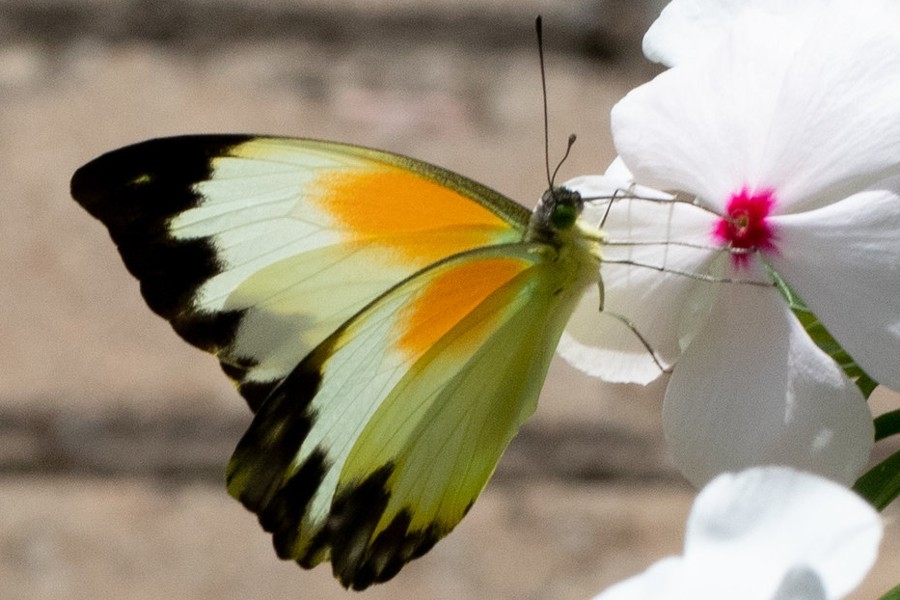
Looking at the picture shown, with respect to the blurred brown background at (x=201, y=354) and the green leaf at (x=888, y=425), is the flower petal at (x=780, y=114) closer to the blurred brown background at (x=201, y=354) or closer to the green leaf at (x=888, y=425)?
the green leaf at (x=888, y=425)

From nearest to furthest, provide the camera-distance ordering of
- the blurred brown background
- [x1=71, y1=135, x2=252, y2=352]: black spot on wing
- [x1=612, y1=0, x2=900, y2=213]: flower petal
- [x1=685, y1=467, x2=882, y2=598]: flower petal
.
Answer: [x1=685, y1=467, x2=882, y2=598]: flower petal
[x1=612, y1=0, x2=900, y2=213]: flower petal
[x1=71, y1=135, x2=252, y2=352]: black spot on wing
the blurred brown background

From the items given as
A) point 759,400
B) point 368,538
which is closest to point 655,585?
point 759,400

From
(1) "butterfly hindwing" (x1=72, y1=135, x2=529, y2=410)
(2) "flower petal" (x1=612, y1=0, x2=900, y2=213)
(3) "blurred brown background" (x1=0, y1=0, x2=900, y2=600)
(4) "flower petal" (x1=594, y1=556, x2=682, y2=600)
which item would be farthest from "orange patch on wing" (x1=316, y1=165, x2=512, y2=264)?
(3) "blurred brown background" (x1=0, y1=0, x2=900, y2=600)

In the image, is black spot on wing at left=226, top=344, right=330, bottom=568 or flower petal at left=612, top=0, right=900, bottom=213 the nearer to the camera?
flower petal at left=612, top=0, right=900, bottom=213

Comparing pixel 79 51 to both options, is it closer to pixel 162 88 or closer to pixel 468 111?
pixel 162 88

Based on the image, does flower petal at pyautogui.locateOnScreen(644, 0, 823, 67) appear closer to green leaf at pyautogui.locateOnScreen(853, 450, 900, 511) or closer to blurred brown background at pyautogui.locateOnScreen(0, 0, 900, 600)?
green leaf at pyautogui.locateOnScreen(853, 450, 900, 511)

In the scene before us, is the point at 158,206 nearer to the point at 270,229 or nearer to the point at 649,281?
the point at 270,229
